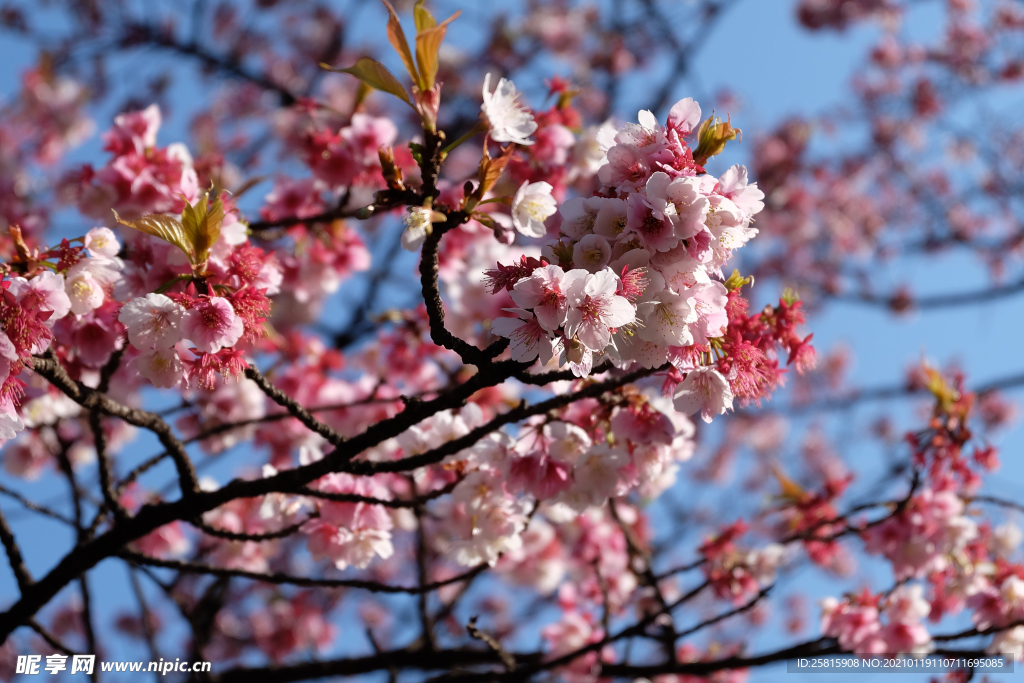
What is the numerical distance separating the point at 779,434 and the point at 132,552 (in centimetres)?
1133

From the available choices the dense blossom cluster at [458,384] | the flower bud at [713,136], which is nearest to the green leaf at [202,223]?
the dense blossom cluster at [458,384]

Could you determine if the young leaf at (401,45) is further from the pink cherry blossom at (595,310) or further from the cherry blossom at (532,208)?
the pink cherry blossom at (595,310)

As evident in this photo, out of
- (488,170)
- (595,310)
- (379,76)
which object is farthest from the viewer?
(379,76)

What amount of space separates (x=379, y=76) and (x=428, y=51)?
0.46 feet

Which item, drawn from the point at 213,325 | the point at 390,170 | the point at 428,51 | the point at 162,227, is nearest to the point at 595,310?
the point at 390,170

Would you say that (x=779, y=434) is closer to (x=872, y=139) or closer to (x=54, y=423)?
(x=872, y=139)

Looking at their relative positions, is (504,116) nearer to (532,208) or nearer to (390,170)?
(532,208)

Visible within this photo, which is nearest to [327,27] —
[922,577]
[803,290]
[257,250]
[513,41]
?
[513,41]

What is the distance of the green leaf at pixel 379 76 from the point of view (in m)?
1.49

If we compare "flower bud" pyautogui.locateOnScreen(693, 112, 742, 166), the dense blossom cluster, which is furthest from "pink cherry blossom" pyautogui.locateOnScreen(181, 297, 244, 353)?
"flower bud" pyautogui.locateOnScreen(693, 112, 742, 166)

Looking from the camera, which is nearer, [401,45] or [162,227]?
[401,45]

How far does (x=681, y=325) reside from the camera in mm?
1353

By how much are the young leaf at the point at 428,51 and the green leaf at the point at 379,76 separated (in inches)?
2.4

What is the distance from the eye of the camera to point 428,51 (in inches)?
56.6
